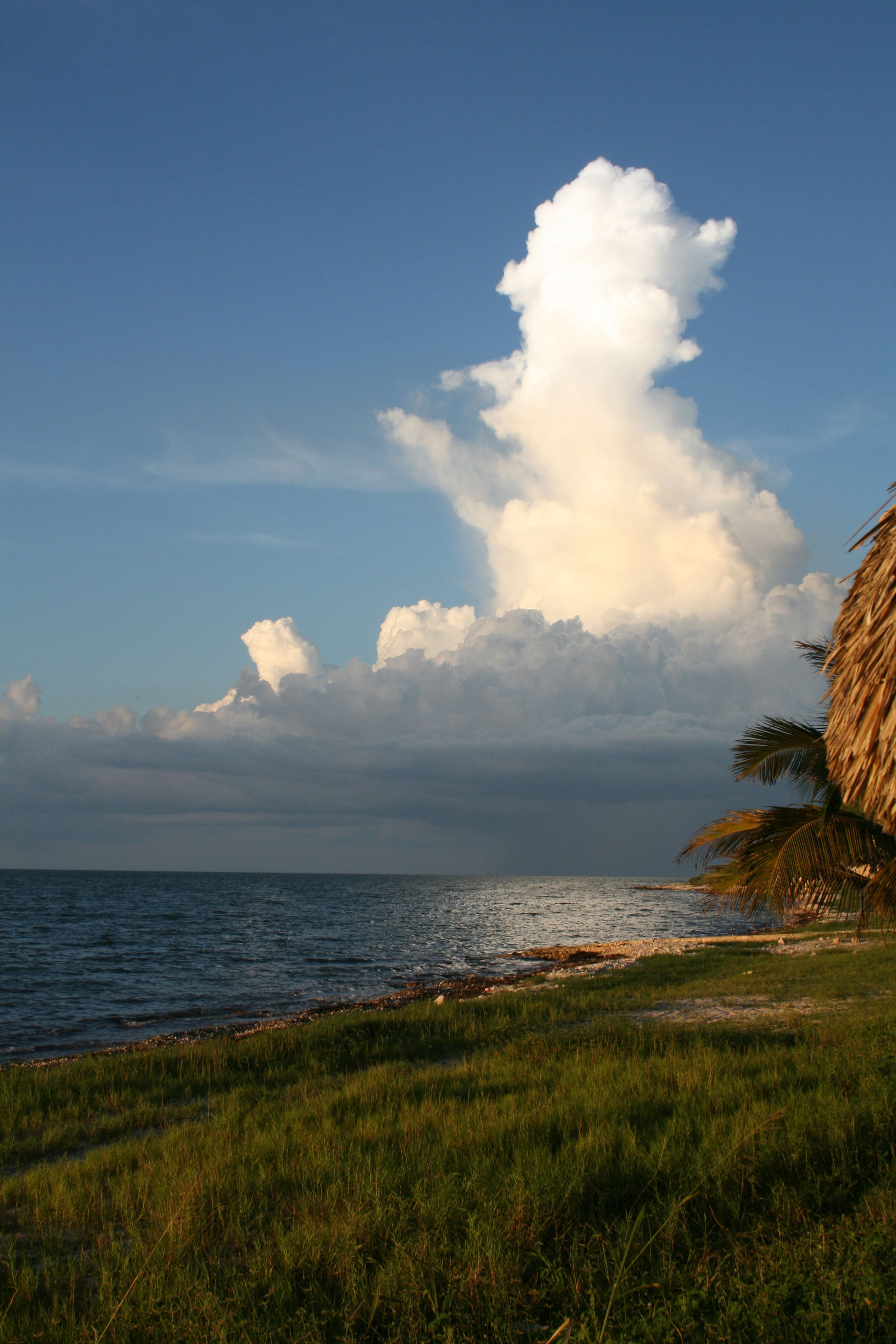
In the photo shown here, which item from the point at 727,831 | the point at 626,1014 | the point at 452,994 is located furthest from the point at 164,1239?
the point at 452,994

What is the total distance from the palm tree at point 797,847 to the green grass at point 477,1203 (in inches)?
76.0

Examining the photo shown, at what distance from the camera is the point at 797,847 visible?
387 inches

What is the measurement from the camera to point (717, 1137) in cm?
611

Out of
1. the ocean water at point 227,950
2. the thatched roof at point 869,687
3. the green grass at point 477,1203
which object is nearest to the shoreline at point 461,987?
the ocean water at point 227,950

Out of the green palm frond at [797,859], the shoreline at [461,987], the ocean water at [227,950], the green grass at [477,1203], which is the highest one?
the green palm frond at [797,859]

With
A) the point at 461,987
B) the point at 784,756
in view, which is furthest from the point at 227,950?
the point at 784,756

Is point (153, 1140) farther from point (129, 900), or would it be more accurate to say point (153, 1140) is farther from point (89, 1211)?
point (129, 900)

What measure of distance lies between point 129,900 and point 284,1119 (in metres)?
91.2

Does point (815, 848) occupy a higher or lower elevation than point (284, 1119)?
higher

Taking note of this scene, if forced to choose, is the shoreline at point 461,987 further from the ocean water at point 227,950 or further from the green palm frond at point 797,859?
the green palm frond at point 797,859

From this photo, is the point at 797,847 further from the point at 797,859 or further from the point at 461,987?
the point at 461,987

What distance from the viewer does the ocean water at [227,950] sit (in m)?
22.2

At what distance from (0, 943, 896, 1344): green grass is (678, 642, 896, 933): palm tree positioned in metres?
1.93

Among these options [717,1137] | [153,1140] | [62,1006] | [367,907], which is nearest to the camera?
[717,1137]
